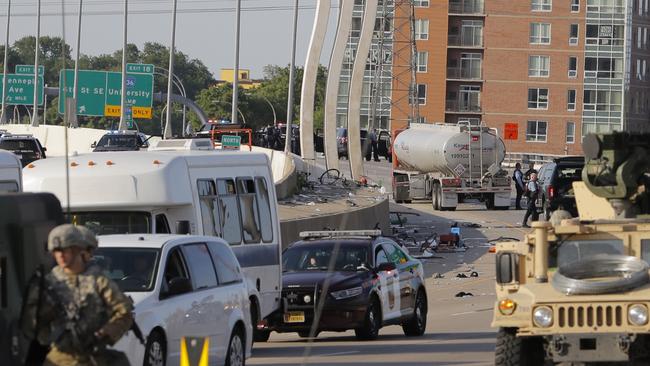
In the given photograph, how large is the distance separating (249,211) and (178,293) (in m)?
6.72

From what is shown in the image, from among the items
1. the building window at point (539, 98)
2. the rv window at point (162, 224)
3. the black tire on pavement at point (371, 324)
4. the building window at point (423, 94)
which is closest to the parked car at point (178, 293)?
the rv window at point (162, 224)

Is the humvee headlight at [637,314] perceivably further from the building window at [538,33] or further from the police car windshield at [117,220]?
the building window at [538,33]

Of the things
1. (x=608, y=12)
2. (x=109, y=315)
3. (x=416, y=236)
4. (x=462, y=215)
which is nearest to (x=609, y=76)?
(x=608, y=12)

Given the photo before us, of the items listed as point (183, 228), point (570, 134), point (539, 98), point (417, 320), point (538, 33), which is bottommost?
point (417, 320)

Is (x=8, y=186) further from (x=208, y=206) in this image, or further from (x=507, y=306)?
(x=507, y=306)

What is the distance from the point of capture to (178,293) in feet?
47.2

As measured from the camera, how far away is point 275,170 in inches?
2130

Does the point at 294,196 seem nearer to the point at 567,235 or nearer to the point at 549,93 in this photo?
the point at 567,235

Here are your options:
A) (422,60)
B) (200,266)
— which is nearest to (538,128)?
(422,60)

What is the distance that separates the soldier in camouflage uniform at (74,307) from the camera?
31.0 ft

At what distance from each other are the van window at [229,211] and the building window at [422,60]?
93.8m

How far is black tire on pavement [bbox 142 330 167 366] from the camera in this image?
13797 mm

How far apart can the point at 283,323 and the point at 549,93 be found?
9454 centimetres

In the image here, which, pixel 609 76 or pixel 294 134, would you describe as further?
pixel 609 76
